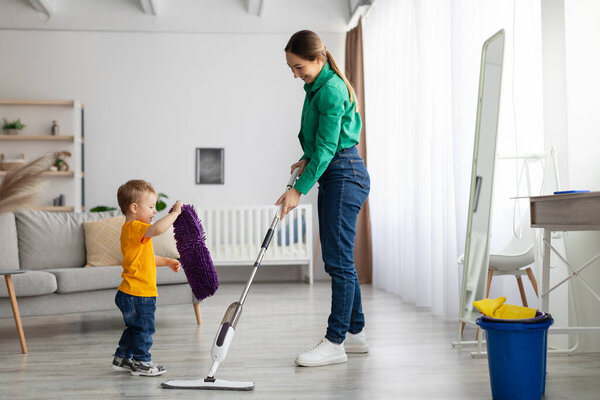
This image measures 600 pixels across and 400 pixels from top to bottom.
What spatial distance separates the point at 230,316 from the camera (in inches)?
78.4

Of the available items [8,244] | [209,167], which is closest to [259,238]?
[209,167]

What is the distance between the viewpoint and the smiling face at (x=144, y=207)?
2.24m

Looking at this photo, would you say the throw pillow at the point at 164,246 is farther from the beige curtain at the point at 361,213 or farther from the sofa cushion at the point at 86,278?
the beige curtain at the point at 361,213

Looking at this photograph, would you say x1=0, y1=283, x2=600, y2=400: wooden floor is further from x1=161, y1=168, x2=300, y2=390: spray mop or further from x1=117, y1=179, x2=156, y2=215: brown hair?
x1=117, y1=179, x2=156, y2=215: brown hair

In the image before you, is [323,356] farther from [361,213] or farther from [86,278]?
[361,213]

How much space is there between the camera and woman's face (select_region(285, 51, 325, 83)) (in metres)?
2.26

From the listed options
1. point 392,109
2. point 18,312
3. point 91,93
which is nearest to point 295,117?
point 392,109

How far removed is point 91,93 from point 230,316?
4.76m

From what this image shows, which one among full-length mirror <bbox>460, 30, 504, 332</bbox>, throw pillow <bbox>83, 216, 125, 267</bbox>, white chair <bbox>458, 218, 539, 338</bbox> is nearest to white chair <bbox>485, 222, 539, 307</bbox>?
white chair <bbox>458, 218, 539, 338</bbox>

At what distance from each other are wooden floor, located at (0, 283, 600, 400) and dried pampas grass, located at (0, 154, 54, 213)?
1.19 m

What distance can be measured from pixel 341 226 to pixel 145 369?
925 millimetres

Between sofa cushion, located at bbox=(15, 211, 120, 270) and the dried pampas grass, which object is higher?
the dried pampas grass

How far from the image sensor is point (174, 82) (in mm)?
6172

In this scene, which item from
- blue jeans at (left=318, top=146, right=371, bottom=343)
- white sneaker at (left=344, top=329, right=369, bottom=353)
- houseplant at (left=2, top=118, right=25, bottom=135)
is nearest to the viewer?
blue jeans at (left=318, top=146, right=371, bottom=343)
